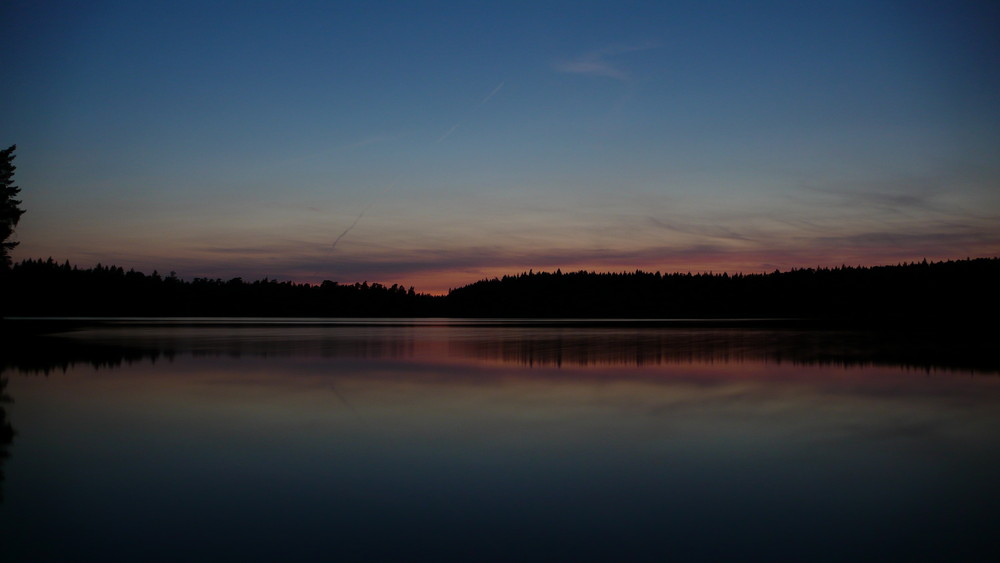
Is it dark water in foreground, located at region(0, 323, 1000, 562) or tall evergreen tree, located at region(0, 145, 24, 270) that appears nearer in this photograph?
dark water in foreground, located at region(0, 323, 1000, 562)

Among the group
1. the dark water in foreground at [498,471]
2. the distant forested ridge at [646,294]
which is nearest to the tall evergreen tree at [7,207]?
the dark water in foreground at [498,471]

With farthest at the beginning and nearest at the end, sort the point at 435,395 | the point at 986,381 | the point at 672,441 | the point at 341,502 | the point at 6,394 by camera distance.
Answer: the point at 986,381
the point at 435,395
the point at 6,394
the point at 672,441
the point at 341,502

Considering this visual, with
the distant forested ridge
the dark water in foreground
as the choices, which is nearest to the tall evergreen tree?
the dark water in foreground

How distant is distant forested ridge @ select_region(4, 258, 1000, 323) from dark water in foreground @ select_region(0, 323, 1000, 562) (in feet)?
401

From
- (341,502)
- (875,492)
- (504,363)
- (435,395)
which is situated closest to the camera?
(341,502)

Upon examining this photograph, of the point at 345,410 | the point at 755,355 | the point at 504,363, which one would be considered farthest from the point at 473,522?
the point at 755,355

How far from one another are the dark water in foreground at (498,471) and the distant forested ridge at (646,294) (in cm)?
12233

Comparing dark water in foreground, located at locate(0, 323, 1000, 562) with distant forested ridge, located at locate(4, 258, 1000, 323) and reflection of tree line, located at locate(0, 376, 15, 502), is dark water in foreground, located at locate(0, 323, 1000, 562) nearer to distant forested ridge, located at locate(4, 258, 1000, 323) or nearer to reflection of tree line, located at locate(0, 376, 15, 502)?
reflection of tree line, located at locate(0, 376, 15, 502)

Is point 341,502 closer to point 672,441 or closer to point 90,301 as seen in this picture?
point 672,441

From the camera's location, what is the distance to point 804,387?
18.0m

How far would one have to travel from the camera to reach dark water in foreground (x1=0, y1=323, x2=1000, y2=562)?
6035 millimetres

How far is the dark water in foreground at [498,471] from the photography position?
6.04 meters

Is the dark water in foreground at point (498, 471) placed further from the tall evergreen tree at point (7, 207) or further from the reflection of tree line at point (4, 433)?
the tall evergreen tree at point (7, 207)

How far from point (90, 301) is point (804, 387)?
164 meters
